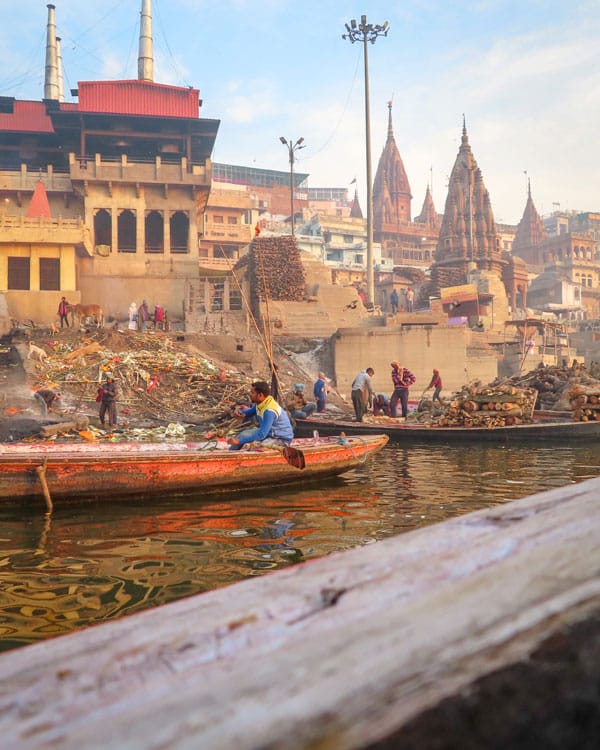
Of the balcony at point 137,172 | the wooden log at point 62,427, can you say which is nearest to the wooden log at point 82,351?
the wooden log at point 62,427

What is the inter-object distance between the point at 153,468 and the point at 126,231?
93.5ft

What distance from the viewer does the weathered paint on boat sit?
539 inches

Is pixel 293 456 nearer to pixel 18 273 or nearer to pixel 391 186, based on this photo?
pixel 18 273

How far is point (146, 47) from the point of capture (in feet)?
127

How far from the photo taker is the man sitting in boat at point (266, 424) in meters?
7.97

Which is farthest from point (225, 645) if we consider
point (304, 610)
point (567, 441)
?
point (567, 441)

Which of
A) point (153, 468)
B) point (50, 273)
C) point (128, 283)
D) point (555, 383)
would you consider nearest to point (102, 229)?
point (128, 283)

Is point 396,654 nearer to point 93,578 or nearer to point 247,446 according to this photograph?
point 93,578

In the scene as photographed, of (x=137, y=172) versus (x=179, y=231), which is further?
(x=179, y=231)

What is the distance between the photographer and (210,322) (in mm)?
25266

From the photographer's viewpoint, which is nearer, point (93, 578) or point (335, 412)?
point (93, 578)

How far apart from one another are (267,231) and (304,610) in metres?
55.4

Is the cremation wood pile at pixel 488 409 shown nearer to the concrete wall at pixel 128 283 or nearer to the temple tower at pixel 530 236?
the concrete wall at pixel 128 283

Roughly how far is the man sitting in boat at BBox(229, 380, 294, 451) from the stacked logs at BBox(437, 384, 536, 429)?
7.93 meters
